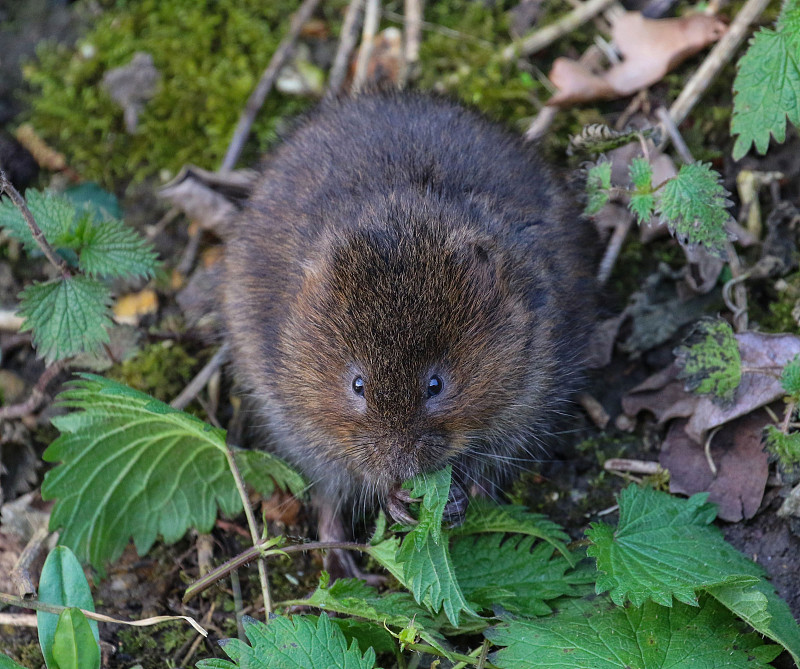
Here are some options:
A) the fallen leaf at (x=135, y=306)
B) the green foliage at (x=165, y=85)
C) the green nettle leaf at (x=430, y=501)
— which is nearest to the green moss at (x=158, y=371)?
the fallen leaf at (x=135, y=306)

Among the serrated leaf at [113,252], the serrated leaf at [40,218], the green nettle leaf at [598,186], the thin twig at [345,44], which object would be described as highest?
the thin twig at [345,44]

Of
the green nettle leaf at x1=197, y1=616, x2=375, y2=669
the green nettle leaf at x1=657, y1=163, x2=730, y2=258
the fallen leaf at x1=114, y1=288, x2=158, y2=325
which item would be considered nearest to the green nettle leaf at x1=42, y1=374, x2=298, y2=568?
the green nettle leaf at x1=197, y1=616, x2=375, y2=669

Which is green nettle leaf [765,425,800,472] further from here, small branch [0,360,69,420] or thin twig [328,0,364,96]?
small branch [0,360,69,420]

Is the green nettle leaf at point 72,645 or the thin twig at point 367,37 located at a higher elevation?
the thin twig at point 367,37

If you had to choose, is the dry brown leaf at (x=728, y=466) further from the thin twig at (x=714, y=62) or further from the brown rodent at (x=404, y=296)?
the thin twig at (x=714, y=62)

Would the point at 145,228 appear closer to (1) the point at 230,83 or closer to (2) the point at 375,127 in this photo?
(1) the point at 230,83

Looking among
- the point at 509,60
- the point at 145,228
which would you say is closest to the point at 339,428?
the point at 145,228

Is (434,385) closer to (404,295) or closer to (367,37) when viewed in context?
(404,295)
